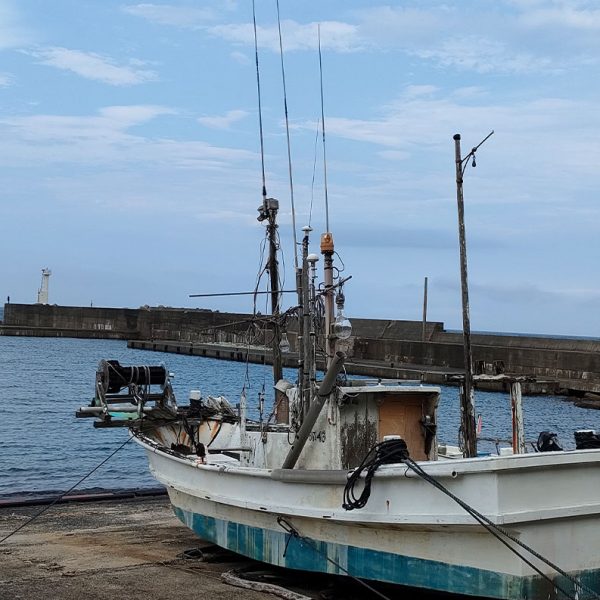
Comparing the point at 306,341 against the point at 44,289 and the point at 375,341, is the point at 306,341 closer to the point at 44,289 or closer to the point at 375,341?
the point at 375,341

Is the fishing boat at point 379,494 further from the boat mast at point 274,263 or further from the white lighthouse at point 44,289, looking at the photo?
the white lighthouse at point 44,289

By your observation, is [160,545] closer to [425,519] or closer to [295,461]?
[295,461]

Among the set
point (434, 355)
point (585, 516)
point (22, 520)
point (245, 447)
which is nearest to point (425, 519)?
point (585, 516)

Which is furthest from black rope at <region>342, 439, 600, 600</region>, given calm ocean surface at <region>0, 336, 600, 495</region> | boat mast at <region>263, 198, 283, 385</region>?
calm ocean surface at <region>0, 336, 600, 495</region>

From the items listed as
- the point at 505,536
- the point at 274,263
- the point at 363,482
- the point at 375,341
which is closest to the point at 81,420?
the point at 274,263

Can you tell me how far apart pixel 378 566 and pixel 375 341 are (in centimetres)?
4907

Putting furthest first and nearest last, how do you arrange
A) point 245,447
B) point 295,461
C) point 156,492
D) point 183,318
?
point 183,318, point 156,492, point 245,447, point 295,461

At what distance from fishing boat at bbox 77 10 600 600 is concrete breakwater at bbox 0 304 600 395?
0.81 metres

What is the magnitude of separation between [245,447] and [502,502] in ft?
14.7

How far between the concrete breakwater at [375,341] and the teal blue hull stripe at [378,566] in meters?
2.08

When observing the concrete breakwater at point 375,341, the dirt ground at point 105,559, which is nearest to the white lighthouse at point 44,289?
the concrete breakwater at point 375,341

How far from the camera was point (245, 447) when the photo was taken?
12023 millimetres

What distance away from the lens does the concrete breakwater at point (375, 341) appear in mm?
44875

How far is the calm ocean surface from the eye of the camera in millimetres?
21766
